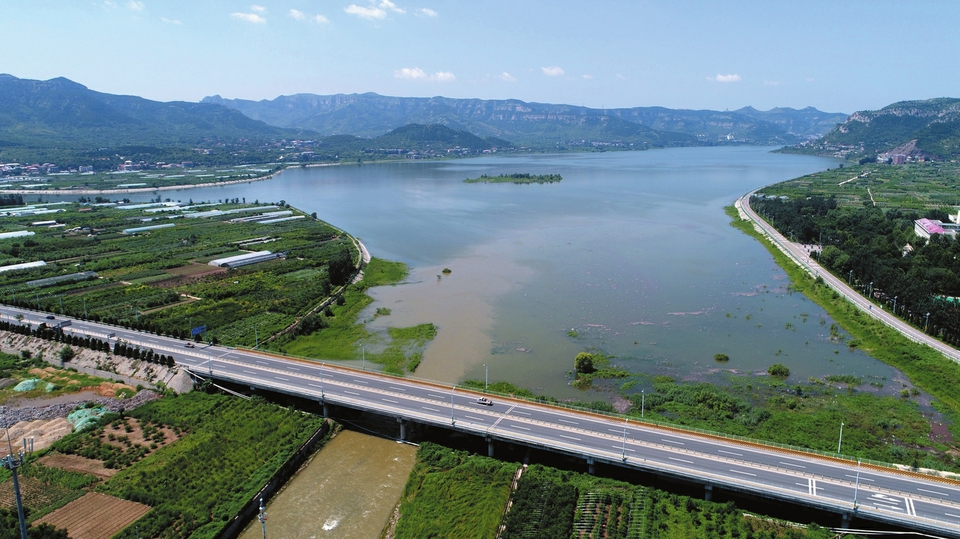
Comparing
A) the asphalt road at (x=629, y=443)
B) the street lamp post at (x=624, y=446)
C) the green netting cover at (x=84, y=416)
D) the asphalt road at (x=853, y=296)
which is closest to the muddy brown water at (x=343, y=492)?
the asphalt road at (x=629, y=443)

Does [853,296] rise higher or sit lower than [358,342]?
higher

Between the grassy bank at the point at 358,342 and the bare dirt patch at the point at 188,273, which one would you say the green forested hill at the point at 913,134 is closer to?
the grassy bank at the point at 358,342

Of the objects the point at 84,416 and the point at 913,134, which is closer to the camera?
the point at 84,416

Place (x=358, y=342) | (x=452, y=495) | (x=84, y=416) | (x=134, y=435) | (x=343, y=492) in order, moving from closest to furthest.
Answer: (x=452, y=495) → (x=343, y=492) → (x=134, y=435) → (x=84, y=416) → (x=358, y=342)

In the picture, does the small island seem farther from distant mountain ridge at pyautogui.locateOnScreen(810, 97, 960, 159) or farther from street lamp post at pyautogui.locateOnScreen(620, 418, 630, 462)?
distant mountain ridge at pyautogui.locateOnScreen(810, 97, 960, 159)

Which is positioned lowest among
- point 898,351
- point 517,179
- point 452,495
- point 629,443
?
point 452,495

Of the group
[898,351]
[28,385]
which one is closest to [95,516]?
[28,385]

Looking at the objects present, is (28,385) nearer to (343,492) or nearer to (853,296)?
(343,492)
